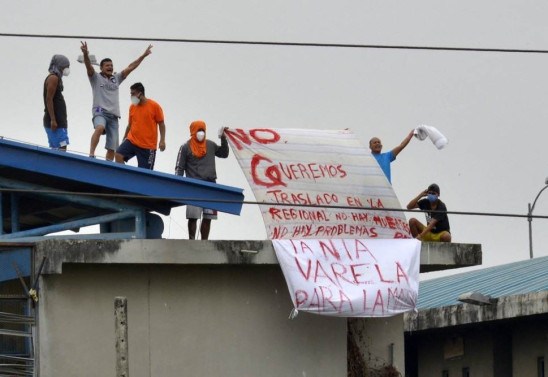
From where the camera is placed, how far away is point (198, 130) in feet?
79.1

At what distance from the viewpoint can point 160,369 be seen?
23.2 meters

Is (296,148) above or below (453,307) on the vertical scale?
above

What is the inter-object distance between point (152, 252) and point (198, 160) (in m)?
1.71

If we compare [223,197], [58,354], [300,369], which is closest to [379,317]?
[300,369]

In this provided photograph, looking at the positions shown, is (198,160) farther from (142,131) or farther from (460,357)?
(460,357)

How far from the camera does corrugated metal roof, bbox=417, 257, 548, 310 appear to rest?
29564mm

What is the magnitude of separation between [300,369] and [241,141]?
120 inches

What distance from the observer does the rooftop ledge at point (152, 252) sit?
22609 millimetres

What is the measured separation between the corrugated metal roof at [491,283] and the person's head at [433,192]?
3.17m

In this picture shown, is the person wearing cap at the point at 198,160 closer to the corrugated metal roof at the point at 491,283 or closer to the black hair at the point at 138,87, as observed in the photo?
the black hair at the point at 138,87

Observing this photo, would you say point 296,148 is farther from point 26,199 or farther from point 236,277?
point 26,199

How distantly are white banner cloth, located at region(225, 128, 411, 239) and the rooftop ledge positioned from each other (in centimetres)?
39

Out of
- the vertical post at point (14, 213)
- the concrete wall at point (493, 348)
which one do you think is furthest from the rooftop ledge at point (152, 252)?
the concrete wall at point (493, 348)

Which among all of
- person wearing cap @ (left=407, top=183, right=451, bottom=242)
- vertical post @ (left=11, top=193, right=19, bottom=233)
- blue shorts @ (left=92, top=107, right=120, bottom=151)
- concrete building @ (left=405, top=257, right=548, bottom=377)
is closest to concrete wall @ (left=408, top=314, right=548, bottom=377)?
concrete building @ (left=405, top=257, right=548, bottom=377)
